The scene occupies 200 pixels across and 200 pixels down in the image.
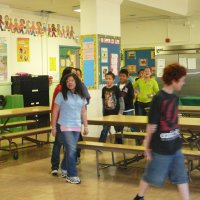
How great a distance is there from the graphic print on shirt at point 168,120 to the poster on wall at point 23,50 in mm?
7073

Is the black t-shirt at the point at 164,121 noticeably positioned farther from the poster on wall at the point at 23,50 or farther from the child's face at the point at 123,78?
the poster on wall at the point at 23,50

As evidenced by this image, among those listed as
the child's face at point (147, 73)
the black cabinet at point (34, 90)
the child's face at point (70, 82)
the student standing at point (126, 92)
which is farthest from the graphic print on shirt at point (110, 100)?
the black cabinet at point (34, 90)

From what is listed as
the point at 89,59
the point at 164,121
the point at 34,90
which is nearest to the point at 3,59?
the point at 34,90

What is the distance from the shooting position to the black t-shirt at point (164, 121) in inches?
144

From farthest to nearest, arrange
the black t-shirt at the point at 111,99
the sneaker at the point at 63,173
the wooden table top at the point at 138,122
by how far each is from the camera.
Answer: the black t-shirt at the point at 111,99 < the sneaker at the point at 63,173 < the wooden table top at the point at 138,122

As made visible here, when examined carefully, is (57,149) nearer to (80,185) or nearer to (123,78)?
(80,185)

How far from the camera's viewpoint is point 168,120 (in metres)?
3.68

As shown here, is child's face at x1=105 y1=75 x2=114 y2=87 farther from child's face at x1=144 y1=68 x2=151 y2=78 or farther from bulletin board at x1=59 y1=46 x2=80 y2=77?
bulletin board at x1=59 y1=46 x2=80 y2=77

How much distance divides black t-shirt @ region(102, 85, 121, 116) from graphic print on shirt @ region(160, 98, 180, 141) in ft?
10.3

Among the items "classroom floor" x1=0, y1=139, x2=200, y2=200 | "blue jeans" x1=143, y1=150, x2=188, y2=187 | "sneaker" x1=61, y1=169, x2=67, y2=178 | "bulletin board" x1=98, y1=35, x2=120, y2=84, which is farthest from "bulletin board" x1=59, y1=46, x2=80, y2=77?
"blue jeans" x1=143, y1=150, x2=188, y2=187

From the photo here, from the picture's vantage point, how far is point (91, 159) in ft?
22.1

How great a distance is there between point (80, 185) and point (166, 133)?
193 centimetres

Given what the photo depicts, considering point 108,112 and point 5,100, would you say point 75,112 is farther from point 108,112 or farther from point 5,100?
point 5,100

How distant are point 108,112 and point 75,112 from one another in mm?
1866
